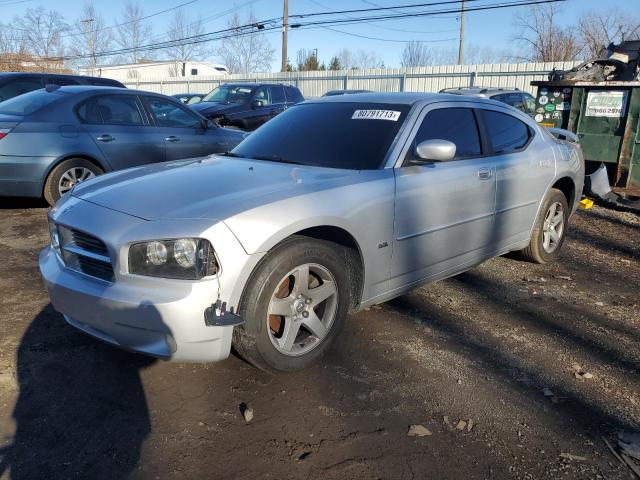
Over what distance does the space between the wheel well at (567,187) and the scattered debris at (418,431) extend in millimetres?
3496

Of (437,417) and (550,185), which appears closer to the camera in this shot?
(437,417)

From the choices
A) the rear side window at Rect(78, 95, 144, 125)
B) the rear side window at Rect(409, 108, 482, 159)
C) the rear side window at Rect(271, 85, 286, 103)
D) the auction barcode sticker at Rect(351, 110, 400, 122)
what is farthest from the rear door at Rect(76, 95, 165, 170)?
the rear side window at Rect(271, 85, 286, 103)

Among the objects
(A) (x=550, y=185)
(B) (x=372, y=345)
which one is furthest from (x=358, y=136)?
(A) (x=550, y=185)

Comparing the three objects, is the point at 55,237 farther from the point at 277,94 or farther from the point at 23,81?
the point at 277,94

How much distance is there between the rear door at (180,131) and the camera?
288 inches

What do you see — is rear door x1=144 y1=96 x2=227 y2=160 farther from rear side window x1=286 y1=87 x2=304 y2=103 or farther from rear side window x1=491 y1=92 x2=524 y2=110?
rear side window x1=491 y1=92 x2=524 y2=110

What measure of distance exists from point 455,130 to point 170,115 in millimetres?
4676

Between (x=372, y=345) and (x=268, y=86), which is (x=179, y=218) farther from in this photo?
(x=268, y=86)

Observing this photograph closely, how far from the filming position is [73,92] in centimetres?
682

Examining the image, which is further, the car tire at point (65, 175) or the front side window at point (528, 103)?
the front side window at point (528, 103)

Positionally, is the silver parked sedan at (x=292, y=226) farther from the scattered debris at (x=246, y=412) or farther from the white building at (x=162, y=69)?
the white building at (x=162, y=69)

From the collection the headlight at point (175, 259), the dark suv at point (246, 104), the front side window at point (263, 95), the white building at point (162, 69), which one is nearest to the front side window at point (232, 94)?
the dark suv at point (246, 104)

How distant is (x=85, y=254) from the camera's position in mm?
2869

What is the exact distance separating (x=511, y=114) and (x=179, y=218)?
3.35 meters
